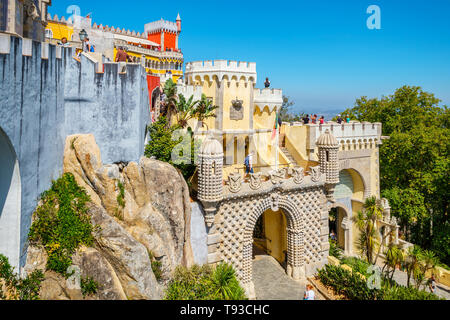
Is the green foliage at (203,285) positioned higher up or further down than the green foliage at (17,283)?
further down

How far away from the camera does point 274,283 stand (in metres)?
21.9

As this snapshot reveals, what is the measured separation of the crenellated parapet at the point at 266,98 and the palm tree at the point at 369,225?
11365 millimetres

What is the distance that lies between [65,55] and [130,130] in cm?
428

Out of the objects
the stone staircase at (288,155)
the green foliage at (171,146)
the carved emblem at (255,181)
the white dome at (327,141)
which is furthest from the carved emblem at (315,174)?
the green foliage at (171,146)

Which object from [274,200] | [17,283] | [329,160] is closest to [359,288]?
[274,200]

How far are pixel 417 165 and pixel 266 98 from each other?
16763mm

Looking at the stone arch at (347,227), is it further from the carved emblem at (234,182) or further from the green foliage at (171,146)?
the green foliage at (171,146)

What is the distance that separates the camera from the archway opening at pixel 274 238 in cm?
2502

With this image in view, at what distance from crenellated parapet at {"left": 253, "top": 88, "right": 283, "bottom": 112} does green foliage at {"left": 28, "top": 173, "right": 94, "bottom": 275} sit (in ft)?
57.8

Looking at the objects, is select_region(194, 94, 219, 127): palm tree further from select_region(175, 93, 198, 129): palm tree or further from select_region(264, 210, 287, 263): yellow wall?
select_region(264, 210, 287, 263): yellow wall

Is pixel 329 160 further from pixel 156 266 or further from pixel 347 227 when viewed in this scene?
pixel 156 266

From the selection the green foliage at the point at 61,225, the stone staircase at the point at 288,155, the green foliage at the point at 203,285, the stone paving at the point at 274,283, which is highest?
the stone staircase at the point at 288,155

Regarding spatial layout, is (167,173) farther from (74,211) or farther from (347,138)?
(347,138)

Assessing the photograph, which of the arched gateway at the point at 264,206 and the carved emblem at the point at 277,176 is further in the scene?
the carved emblem at the point at 277,176
